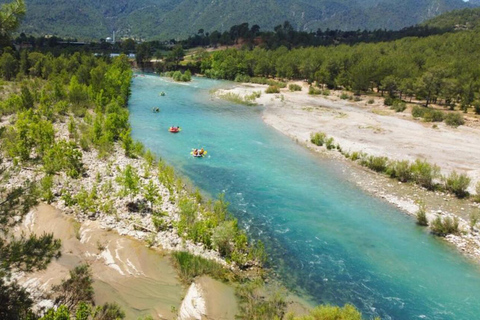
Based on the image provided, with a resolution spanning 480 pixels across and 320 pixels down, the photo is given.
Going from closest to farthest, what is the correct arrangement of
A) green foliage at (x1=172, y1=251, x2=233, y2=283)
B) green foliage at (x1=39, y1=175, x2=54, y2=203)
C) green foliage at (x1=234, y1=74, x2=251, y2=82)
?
green foliage at (x1=172, y1=251, x2=233, y2=283) < green foliage at (x1=39, y1=175, x2=54, y2=203) < green foliage at (x1=234, y1=74, x2=251, y2=82)

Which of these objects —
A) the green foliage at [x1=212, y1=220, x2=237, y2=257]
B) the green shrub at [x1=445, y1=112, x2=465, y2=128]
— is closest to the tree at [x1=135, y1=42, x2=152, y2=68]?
the green shrub at [x1=445, y1=112, x2=465, y2=128]

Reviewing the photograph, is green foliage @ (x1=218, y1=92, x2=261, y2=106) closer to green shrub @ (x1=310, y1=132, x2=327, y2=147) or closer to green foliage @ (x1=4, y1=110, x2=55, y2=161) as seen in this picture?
green shrub @ (x1=310, y1=132, x2=327, y2=147)

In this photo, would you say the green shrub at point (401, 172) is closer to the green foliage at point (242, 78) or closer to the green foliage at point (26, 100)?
the green foliage at point (26, 100)

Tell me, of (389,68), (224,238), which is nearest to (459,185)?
(224,238)

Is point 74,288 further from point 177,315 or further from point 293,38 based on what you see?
point 293,38

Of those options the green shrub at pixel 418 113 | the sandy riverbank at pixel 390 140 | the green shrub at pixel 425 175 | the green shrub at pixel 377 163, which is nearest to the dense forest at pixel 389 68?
the sandy riverbank at pixel 390 140

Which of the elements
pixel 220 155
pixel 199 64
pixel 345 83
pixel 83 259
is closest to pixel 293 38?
pixel 199 64

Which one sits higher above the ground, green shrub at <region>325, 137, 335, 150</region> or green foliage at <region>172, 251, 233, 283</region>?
green shrub at <region>325, 137, 335, 150</region>
